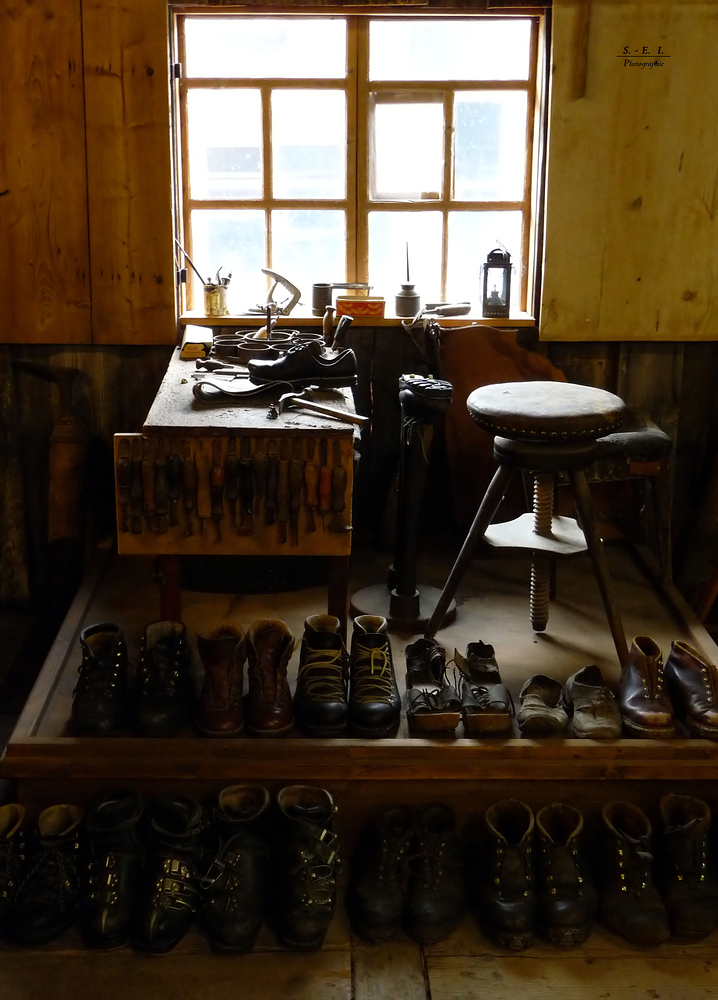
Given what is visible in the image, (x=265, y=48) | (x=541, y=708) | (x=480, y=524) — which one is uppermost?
(x=265, y=48)

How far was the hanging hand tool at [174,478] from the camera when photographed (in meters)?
2.49

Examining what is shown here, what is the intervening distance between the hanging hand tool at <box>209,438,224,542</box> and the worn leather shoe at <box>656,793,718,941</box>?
126 centimetres

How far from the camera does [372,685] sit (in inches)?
99.3

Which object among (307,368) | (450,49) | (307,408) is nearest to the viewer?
(307,408)

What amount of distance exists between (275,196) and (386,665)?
6.05ft

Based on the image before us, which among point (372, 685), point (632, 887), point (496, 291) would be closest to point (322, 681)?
point (372, 685)

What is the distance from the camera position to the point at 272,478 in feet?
8.26

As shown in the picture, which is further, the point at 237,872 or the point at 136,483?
the point at 136,483

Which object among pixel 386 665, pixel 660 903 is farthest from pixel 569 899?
pixel 386 665

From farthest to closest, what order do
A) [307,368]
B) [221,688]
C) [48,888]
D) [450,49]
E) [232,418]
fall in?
1. [450,49]
2. [307,368]
3. [232,418]
4. [221,688]
5. [48,888]

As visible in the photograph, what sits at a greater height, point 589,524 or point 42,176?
point 42,176

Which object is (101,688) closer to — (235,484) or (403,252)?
(235,484)

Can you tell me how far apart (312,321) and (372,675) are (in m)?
1.49

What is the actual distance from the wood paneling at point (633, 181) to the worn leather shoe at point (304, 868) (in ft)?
6.23
